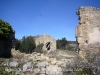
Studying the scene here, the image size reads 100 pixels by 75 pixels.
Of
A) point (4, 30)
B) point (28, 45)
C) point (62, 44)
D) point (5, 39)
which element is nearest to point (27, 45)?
point (28, 45)

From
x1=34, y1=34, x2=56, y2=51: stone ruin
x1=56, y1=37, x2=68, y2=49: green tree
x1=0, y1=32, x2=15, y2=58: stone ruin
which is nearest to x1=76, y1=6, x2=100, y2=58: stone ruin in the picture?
x1=0, y1=32, x2=15, y2=58: stone ruin

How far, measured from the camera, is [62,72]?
662cm

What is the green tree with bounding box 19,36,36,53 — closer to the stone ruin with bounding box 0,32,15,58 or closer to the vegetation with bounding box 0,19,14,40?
the stone ruin with bounding box 0,32,15,58

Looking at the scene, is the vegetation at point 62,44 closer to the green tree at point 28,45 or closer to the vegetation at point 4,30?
the green tree at point 28,45

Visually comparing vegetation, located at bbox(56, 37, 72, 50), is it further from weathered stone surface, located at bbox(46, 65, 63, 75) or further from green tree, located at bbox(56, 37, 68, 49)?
weathered stone surface, located at bbox(46, 65, 63, 75)

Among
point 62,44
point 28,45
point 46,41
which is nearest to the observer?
point 28,45

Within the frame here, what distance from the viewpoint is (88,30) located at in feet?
26.2

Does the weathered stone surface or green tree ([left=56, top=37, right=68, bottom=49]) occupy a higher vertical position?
green tree ([left=56, top=37, right=68, bottom=49])

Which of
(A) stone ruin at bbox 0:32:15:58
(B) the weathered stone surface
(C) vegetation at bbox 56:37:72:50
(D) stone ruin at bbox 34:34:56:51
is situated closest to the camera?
(B) the weathered stone surface

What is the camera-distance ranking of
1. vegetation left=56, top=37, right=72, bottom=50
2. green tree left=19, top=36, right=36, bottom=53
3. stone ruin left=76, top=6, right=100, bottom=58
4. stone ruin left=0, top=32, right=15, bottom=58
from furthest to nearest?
1. vegetation left=56, top=37, right=72, bottom=50
2. green tree left=19, top=36, right=36, bottom=53
3. stone ruin left=0, top=32, right=15, bottom=58
4. stone ruin left=76, top=6, right=100, bottom=58

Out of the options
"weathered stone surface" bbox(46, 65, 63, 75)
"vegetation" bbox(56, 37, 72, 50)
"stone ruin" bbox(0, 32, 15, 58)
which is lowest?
"weathered stone surface" bbox(46, 65, 63, 75)

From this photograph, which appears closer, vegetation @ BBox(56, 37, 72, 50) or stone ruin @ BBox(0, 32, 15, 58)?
stone ruin @ BBox(0, 32, 15, 58)

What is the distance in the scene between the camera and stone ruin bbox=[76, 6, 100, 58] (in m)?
7.78

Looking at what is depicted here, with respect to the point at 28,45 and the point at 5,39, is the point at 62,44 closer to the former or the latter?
the point at 28,45
